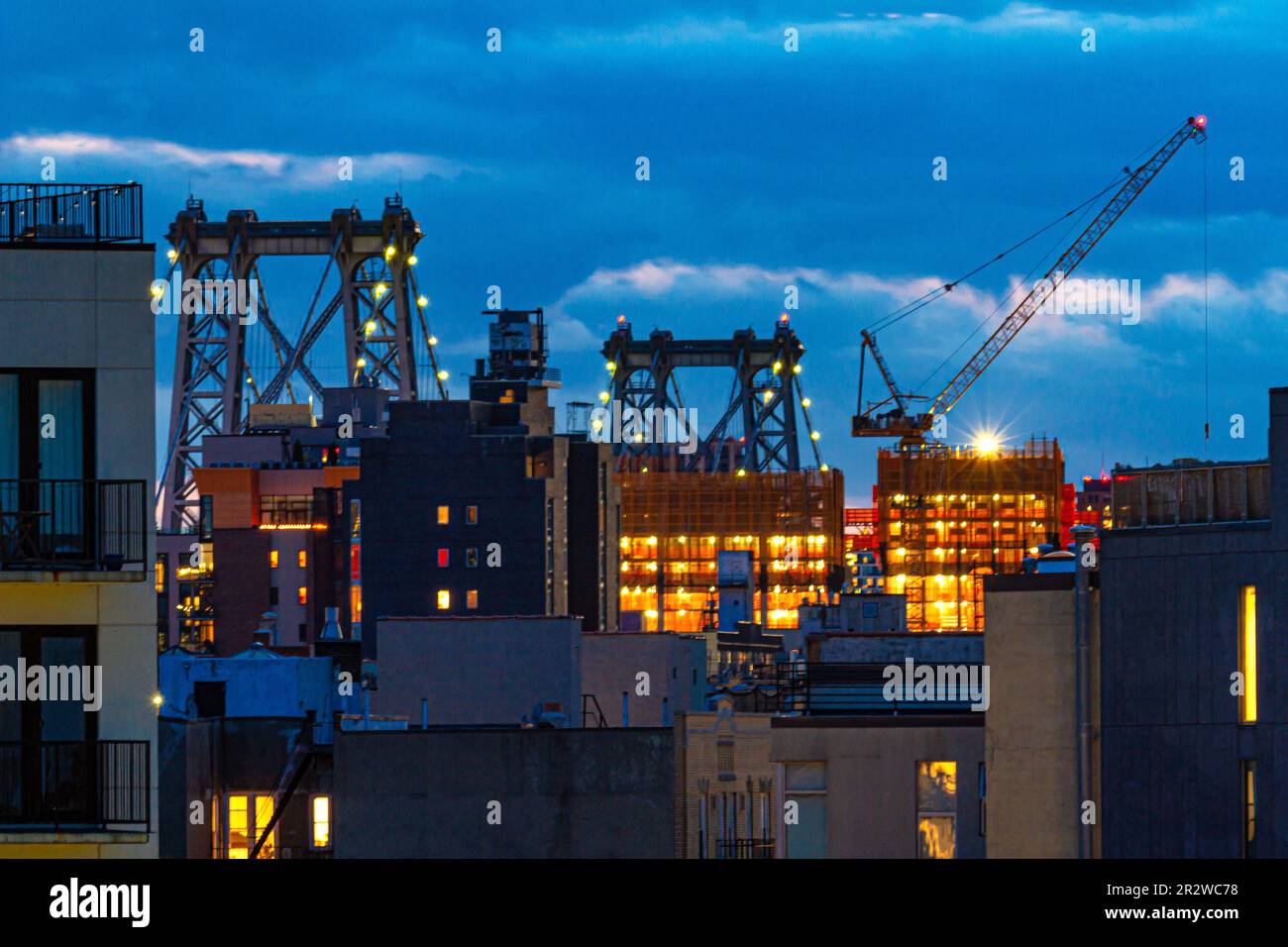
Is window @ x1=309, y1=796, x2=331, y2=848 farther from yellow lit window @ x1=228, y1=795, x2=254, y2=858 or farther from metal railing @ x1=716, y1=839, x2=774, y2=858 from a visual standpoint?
metal railing @ x1=716, y1=839, x2=774, y2=858

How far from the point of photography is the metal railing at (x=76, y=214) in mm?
19203

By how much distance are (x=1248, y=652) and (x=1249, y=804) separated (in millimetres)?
1605

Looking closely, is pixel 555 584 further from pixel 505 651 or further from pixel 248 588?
pixel 505 651

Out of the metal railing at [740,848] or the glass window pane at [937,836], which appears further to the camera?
the glass window pane at [937,836]

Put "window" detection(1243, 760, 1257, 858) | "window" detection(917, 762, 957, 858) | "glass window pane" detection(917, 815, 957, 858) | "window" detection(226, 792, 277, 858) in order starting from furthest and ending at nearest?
1. "window" detection(226, 792, 277, 858)
2. "window" detection(917, 762, 957, 858)
3. "glass window pane" detection(917, 815, 957, 858)
4. "window" detection(1243, 760, 1257, 858)

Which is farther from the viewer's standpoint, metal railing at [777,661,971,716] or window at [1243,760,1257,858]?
metal railing at [777,661,971,716]

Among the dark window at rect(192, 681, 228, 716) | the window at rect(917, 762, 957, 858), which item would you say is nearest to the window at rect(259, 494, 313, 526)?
the dark window at rect(192, 681, 228, 716)

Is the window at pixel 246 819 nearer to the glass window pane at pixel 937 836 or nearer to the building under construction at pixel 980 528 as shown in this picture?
the glass window pane at pixel 937 836

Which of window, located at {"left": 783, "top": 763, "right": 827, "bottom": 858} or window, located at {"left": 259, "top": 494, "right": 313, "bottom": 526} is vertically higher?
window, located at {"left": 259, "top": 494, "right": 313, "bottom": 526}

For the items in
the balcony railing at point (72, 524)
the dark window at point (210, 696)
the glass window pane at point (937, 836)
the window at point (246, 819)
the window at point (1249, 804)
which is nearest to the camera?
the balcony railing at point (72, 524)

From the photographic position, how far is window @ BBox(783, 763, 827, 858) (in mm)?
32469

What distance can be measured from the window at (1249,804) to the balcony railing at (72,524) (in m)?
13.3

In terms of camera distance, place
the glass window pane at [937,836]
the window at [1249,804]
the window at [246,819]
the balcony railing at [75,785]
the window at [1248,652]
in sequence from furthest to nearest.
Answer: the window at [246,819] → the glass window pane at [937,836] → the window at [1248,652] → the window at [1249,804] → the balcony railing at [75,785]

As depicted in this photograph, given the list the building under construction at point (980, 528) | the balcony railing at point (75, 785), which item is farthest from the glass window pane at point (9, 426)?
the building under construction at point (980, 528)
